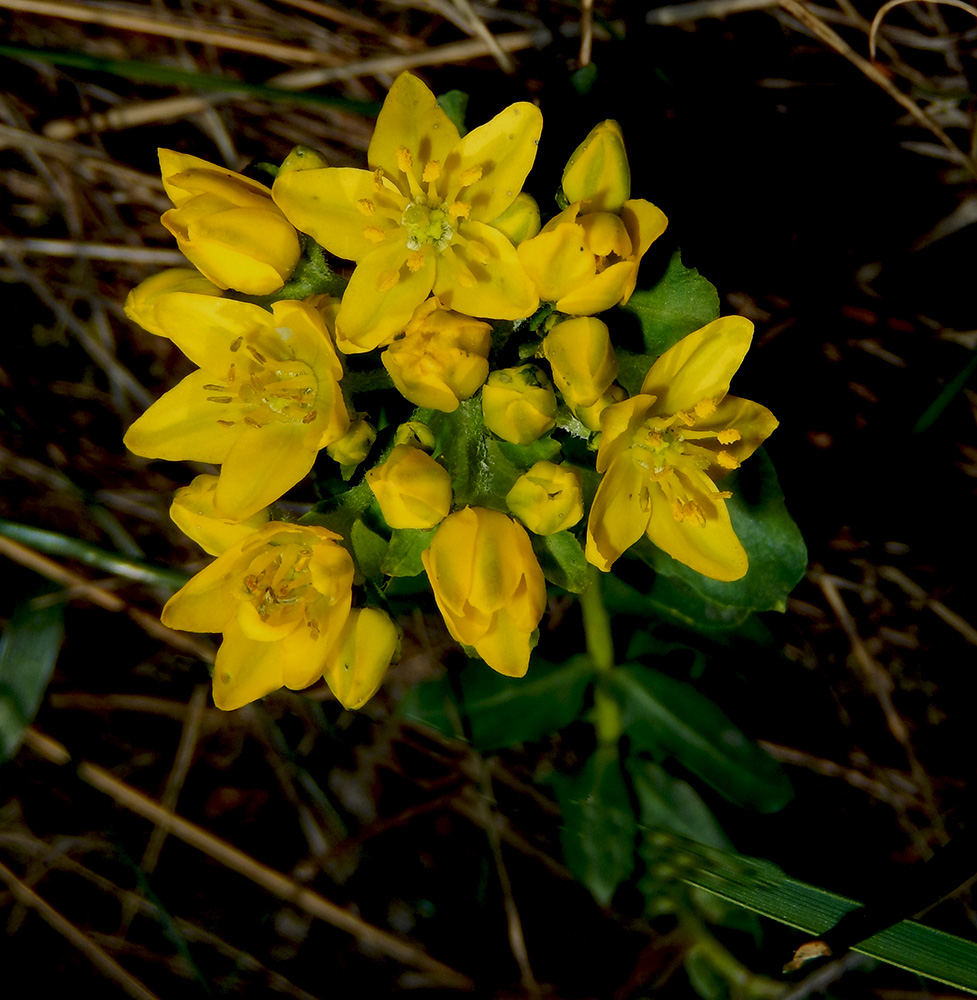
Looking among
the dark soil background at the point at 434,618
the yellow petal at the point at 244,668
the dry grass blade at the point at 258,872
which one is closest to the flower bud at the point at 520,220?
the yellow petal at the point at 244,668

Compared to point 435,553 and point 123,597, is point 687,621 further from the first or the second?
point 123,597

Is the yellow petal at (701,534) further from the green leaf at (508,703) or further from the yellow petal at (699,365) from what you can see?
the green leaf at (508,703)

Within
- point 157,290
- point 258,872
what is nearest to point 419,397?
point 157,290

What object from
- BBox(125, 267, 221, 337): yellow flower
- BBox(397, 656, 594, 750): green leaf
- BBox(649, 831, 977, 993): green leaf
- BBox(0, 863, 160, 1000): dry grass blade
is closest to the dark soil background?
BBox(0, 863, 160, 1000): dry grass blade

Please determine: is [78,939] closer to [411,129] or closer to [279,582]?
[279,582]

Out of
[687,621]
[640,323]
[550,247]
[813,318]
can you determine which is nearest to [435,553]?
[550,247]

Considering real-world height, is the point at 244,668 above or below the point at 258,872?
above

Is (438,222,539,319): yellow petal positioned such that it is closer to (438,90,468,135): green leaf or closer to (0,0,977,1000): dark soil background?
(438,90,468,135): green leaf
